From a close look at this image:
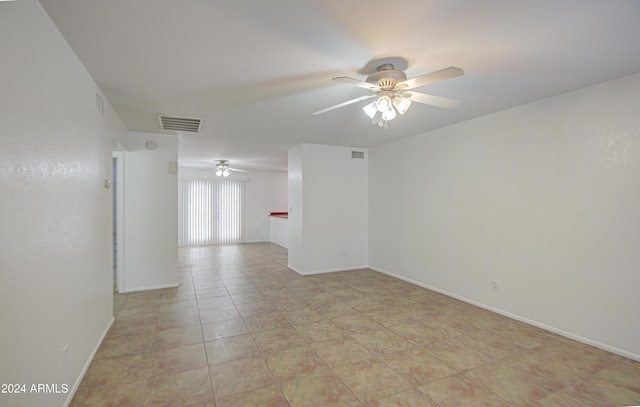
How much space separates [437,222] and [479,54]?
2641 millimetres

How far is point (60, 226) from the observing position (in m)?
1.82

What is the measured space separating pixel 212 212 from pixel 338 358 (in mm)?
7688

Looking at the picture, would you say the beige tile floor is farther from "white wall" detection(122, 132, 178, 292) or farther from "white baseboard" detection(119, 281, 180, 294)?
"white wall" detection(122, 132, 178, 292)

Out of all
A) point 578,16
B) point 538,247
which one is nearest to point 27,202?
point 578,16

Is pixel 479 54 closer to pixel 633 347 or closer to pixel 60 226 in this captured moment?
pixel 633 347

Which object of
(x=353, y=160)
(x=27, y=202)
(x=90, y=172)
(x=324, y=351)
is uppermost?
(x=353, y=160)

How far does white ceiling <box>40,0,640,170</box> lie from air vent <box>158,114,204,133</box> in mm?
357

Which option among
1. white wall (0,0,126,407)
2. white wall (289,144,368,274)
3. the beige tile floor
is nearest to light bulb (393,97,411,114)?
the beige tile floor

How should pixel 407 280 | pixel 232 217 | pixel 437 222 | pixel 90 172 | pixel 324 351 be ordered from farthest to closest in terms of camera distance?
pixel 232 217 → pixel 407 280 → pixel 437 222 → pixel 324 351 → pixel 90 172

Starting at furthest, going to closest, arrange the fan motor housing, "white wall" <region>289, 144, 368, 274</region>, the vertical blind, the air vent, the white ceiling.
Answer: the vertical blind
"white wall" <region>289, 144, 368, 274</region>
the air vent
the fan motor housing
the white ceiling

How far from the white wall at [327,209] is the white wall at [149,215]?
2055mm

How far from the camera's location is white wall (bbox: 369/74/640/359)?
8.31 ft

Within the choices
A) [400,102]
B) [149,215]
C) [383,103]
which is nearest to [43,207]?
[383,103]

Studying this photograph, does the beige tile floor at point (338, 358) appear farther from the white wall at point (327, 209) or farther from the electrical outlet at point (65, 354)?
→ the white wall at point (327, 209)
